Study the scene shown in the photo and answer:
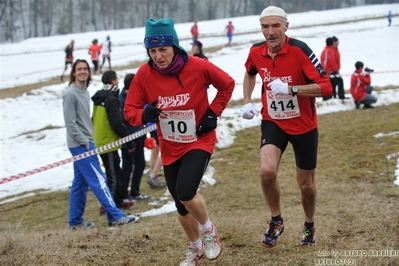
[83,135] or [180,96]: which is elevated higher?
[180,96]

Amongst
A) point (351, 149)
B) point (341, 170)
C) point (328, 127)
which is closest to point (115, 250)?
point (341, 170)

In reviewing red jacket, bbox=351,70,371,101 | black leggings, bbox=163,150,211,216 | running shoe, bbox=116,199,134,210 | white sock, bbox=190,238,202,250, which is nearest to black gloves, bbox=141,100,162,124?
black leggings, bbox=163,150,211,216

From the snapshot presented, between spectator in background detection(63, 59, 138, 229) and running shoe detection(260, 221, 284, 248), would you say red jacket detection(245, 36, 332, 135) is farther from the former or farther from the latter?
spectator in background detection(63, 59, 138, 229)

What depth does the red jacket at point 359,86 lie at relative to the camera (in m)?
16.0

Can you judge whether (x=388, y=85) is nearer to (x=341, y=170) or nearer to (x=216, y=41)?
(x=341, y=170)

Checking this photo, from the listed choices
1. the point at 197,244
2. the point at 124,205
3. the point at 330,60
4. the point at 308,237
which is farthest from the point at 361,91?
the point at 197,244

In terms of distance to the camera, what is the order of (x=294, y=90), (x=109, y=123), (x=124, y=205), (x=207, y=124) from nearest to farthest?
(x=207, y=124) → (x=294, y=90) → (x=109, y=123) → (x=124, y=205)

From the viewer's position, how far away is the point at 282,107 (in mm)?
5145

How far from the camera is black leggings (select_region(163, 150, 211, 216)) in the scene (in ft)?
14.8

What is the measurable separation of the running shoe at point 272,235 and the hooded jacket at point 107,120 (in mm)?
3524

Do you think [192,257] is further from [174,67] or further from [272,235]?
[174,67]

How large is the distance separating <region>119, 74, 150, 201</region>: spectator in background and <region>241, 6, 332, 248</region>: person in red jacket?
380cm

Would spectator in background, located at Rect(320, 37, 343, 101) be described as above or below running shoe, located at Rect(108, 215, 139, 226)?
above

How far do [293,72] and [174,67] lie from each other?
119cm
